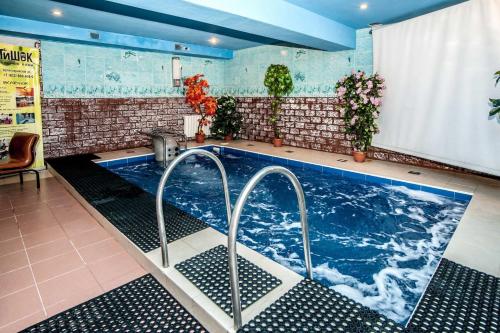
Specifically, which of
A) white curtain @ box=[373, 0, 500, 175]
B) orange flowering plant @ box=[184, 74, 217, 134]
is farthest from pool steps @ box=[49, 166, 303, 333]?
orange flowering plant @ box=[184, 74, 217, 134]

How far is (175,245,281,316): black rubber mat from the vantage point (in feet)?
6.14

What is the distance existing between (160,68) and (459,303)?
8128 mm

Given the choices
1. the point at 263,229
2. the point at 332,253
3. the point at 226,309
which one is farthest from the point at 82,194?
the point at 332,253

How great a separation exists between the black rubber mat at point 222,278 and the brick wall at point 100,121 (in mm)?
5828

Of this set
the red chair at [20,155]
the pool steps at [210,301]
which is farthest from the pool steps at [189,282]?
the red chair at [20,155]

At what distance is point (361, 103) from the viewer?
18.2 feet

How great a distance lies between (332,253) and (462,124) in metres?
3.26

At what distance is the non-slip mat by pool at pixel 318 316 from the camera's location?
5.05 feet

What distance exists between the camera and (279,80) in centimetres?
725

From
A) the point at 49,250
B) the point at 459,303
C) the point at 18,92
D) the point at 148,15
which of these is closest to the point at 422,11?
A: the point at 148,15

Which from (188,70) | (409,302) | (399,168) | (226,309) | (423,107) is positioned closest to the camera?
(226,309)

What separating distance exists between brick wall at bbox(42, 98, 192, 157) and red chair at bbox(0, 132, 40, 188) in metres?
1.71

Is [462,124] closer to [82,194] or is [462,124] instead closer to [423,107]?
[423,107]

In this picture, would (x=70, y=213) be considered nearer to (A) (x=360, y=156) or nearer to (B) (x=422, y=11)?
(A) (x=360, y=156)
